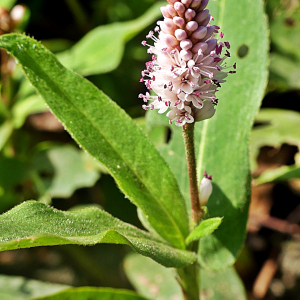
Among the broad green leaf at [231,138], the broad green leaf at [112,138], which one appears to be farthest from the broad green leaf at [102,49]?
the broad green leaf at [112,138]

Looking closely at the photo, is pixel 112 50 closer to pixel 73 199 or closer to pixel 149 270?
pixel 73 199

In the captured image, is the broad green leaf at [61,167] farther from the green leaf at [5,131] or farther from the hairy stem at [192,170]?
the hairy stem at [192,170]

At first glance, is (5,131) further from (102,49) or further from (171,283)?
(171,283)

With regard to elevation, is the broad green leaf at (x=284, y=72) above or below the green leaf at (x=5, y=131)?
above

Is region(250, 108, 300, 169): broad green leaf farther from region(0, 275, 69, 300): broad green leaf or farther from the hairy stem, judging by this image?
region(0, 275, 69, 300): broad green leaf

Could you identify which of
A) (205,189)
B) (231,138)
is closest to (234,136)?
(231,138)
